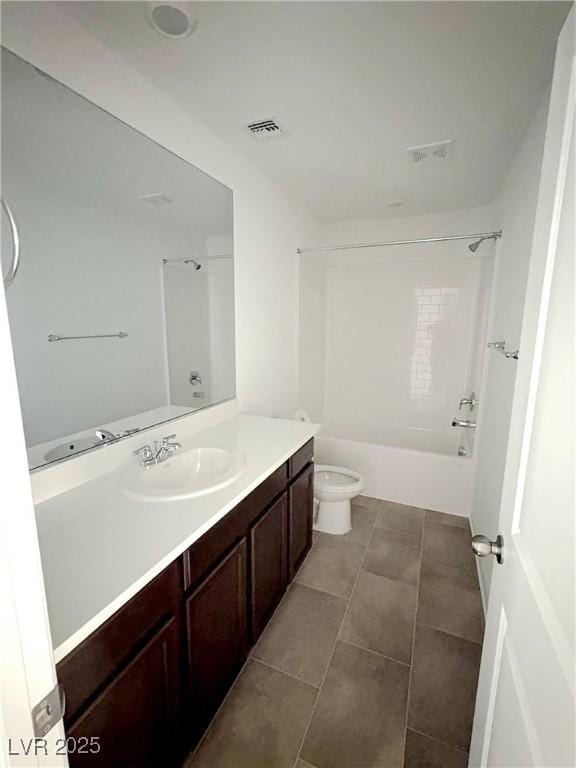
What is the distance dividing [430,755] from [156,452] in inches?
58.1

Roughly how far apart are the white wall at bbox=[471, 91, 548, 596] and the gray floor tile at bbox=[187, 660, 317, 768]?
1.12 metres

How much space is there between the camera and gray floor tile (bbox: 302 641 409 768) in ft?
4.01

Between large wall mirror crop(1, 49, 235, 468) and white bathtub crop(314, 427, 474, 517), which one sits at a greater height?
large wall mirror crop(1, 49, 235, 468)

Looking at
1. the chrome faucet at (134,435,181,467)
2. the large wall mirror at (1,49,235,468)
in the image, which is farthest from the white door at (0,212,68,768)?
the chrome faucet at (134,435,181,467)

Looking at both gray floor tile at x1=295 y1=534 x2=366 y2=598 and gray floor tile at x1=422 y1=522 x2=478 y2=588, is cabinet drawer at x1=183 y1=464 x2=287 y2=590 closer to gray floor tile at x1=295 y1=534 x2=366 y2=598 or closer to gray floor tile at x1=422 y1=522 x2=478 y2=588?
gray floor tile at x1=295 y1=534 x2=366 y2=598

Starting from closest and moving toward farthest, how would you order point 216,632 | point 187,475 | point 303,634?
point 216,632 → point 187,475 → point 303,634

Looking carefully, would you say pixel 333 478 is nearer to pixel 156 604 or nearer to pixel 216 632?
pixel 216 632

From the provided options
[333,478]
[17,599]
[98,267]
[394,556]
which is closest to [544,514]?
[17,599]

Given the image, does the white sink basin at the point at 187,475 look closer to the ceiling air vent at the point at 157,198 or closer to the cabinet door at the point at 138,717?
the cabinet door at the point at 138,717

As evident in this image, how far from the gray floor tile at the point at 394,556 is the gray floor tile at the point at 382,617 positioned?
0.06 metres

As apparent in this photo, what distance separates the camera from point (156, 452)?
1480 millimetres

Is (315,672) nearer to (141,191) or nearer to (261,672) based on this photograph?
(261,672)

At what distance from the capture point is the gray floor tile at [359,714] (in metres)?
1.22

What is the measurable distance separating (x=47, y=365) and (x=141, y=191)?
0.85 m
